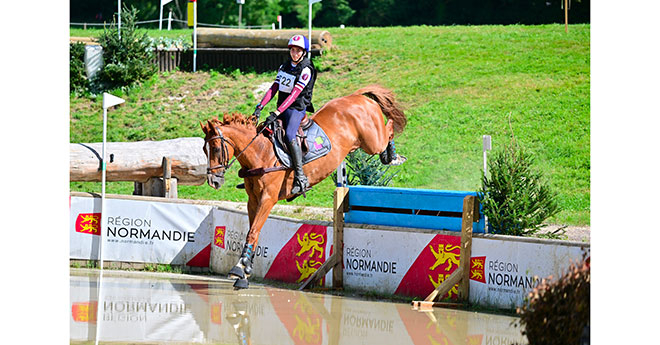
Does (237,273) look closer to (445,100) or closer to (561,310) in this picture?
(561,310)

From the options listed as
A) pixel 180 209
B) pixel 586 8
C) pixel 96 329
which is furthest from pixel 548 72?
pixel 96 329

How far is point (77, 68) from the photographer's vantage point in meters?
21.9

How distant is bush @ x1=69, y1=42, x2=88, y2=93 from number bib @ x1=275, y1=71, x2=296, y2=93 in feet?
45.5

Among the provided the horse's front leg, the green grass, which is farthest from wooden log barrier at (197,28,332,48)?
the horse's front leg

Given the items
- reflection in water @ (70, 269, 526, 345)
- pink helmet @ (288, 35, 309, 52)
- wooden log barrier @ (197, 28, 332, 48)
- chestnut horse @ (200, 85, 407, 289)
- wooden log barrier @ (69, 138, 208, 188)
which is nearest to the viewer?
reflection in water @ (70, 269, 526, 345)

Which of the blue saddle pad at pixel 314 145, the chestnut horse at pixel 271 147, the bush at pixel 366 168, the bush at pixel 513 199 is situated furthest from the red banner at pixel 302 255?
the bush at pixel 513 199

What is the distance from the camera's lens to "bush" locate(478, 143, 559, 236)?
9289 mm

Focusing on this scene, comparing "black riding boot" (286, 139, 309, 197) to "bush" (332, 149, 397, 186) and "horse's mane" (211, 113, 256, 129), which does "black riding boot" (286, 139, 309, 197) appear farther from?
"bush" (332, 149, 397, 186)

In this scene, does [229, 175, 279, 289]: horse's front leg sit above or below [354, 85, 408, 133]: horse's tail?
below

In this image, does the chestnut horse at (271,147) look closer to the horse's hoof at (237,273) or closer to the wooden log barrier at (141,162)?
the horse's hoof at (237,273)

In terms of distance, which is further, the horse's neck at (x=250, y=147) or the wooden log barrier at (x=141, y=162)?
the wooden log barrier at (x=141, y=162)

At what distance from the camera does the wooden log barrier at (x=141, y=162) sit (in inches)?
515

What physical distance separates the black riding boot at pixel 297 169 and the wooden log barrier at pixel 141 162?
410 cm
